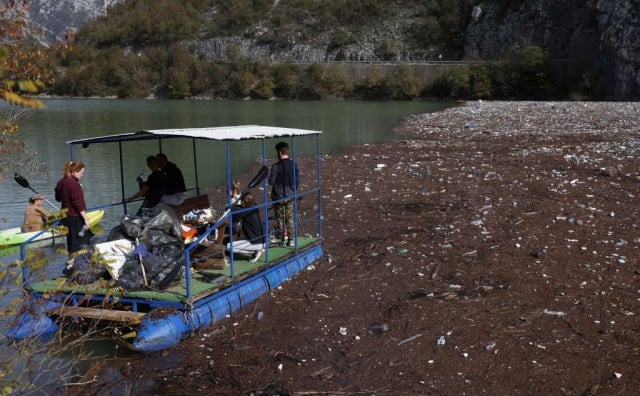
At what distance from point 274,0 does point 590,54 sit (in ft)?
236

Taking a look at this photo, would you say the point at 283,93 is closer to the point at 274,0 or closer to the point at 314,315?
the point at 274,0

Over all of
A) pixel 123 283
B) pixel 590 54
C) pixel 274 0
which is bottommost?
pixel 123 283

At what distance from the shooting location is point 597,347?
295 inches

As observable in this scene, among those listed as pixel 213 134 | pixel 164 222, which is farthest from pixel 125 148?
pixel 213 134

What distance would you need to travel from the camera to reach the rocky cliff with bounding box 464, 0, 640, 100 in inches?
2462

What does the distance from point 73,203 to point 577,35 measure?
73.3 meters

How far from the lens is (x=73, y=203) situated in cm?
938

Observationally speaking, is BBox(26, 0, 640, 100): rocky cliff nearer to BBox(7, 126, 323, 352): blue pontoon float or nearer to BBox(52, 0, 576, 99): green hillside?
BBox(52, 0, 576, 99): green hillside

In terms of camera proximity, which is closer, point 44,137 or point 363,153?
point 363,153

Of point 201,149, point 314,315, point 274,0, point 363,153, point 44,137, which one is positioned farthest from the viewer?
point 274,0

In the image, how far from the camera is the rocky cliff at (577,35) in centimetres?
6253

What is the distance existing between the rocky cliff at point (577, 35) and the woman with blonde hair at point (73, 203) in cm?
5985

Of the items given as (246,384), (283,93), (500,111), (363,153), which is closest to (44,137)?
(363,153)

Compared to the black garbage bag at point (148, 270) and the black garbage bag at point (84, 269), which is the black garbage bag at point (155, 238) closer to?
the black garbage bag at point (148, 270)
